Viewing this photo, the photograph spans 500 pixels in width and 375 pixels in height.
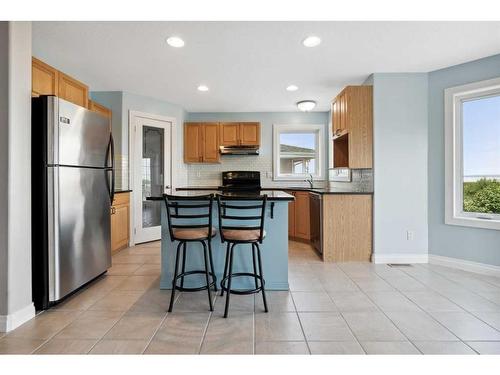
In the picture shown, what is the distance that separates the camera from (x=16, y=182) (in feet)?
6.95

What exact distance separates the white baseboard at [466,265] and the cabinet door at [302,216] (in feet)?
5.90

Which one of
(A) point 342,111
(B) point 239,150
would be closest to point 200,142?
(B) point 239,150

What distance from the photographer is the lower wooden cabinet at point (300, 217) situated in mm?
4945

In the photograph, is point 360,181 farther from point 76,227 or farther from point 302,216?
point 76,227

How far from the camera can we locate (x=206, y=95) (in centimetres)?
480

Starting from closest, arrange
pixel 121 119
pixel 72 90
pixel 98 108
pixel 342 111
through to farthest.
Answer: pixel 72 90
pixel 342 111
pixel 98 108
pixel 121 119

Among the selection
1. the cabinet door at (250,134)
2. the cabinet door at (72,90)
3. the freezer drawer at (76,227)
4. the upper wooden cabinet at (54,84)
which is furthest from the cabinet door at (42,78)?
the cabinet door at (250,134)

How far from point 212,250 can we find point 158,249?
6.27 feet

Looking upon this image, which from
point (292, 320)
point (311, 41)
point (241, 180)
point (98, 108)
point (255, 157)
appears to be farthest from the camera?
point (255, 157)

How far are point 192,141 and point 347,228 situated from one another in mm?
3323

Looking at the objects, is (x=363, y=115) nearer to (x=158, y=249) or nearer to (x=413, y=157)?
(x=413, y=157)

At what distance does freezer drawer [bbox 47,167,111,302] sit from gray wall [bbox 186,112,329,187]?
2949mm

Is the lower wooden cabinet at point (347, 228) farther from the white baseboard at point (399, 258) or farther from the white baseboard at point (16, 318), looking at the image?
the white baseboard at point (16, 318)
